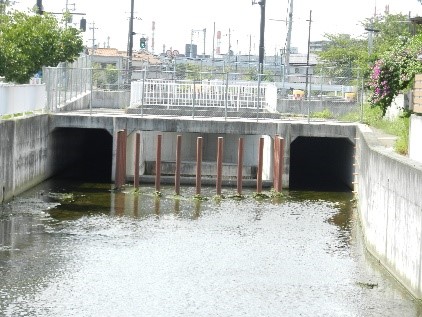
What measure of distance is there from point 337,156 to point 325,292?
2610 cm

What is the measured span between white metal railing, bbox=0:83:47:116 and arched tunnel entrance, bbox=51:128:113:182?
2.11m

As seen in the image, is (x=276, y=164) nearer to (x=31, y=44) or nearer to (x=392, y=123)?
(x=392, y=123)

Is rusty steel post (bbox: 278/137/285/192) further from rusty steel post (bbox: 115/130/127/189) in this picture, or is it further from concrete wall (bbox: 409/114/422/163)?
concrete wall (bbox: 409/114/422/163)

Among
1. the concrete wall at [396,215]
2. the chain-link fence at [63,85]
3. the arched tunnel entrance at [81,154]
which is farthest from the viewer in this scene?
the arched tunnel entrance at [81,154]

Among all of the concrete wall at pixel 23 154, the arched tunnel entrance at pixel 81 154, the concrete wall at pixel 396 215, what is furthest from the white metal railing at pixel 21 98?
the concrete wall at pixel 396 215

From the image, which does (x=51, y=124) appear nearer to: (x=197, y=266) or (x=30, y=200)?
(x=30, y=200)

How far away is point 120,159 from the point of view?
39.8m

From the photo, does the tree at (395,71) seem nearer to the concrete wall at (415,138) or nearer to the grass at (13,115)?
the concrete wall at (415,138)

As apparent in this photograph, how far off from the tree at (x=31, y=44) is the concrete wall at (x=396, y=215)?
21132mm

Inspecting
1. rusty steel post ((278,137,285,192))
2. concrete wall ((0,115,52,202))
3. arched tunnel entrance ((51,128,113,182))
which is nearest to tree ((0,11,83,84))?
arched tunnel entrance ((51,128,113,182))

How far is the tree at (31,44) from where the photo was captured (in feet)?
150

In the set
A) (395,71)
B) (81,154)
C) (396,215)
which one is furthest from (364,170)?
(81,154)

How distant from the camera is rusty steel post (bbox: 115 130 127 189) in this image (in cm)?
3950

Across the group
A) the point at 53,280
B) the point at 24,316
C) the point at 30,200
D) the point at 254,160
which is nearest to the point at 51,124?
the point at 30,200
